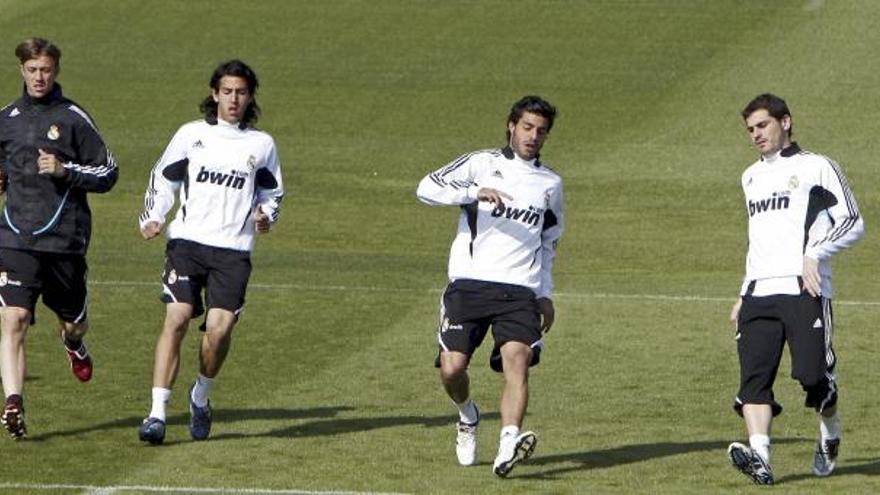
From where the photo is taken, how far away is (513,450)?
41.3 feet

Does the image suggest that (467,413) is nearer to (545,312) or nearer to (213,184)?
(545,312)

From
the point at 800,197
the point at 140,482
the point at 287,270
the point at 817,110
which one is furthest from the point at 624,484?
the point at 817,110

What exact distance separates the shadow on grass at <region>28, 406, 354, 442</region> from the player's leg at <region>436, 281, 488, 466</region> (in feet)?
6.40

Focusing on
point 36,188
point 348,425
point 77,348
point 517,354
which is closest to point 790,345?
point 517,354

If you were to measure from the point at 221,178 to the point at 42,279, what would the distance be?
1.42 m

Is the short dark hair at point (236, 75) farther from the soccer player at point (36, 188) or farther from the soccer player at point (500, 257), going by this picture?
the soccer player at point (500, 257)

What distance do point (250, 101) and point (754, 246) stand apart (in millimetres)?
3521

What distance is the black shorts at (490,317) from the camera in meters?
13.2

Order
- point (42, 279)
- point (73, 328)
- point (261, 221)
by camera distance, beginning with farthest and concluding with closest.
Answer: point (73, 328) → point (42, 279) → point (261, 221)

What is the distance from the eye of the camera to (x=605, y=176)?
1273 inches

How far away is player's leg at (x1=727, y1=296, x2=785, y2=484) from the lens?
12773 mm

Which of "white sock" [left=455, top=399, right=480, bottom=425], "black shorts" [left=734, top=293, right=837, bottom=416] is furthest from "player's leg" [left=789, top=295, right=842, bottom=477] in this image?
"white sock" [left=455, top=399, right=480, bottom=425]

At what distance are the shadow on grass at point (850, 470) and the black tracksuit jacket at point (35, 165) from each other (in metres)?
4.79

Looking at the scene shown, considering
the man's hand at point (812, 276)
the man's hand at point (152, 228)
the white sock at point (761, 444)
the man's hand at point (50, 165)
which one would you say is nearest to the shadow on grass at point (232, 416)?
the man's hand at point (152, 228)
